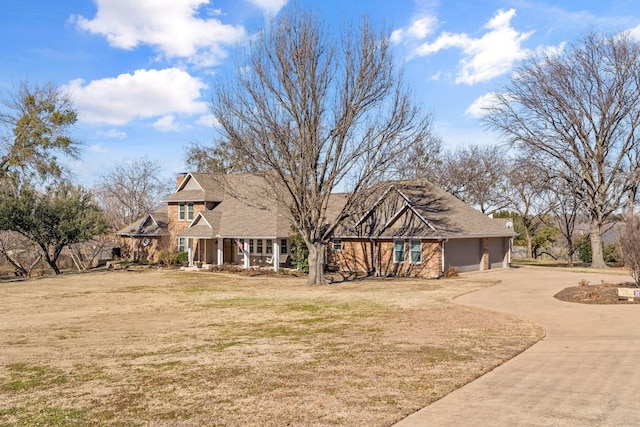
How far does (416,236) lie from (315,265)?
21.3 ft

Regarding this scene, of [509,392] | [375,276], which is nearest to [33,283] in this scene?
[375,276]

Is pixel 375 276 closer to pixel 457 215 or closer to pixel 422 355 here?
pixel 457 215

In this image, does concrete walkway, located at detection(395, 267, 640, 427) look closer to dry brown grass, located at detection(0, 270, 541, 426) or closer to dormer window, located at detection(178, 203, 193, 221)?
dry brown grass, located at detection(0, 270, 541, 426)

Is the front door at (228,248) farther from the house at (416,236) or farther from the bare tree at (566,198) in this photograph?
the bare tree at (566,198)

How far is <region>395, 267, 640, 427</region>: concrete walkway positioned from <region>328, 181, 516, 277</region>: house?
579 inches

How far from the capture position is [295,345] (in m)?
11.0

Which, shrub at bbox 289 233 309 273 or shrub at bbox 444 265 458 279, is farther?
shrub at bbox 289 233 309 273

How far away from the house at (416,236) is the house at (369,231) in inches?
2.1

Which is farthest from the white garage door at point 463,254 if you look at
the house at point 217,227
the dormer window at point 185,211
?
the dormer window at point 185,211

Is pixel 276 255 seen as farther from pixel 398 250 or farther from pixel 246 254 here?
pixel 398 250

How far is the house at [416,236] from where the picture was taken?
94.1 feet

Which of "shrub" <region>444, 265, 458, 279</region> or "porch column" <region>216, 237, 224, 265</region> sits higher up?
"porch column" <region>216, 237, 224, 265</region>

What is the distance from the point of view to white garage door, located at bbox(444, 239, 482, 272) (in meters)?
29.0

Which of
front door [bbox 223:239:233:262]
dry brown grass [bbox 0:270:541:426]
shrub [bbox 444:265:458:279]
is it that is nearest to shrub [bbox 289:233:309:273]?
front door [bbox 223:239:233:262]
